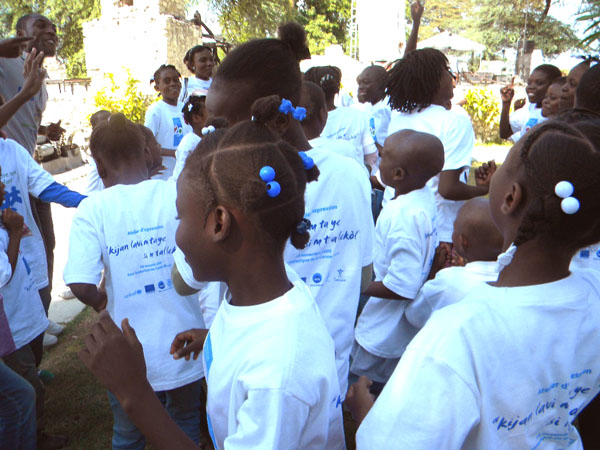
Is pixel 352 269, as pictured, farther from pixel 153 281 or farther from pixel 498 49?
pixel 498 49

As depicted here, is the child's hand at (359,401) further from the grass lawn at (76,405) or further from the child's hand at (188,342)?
the grass lawn at (76,405)

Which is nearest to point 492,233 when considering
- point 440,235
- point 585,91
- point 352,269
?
point 352,269

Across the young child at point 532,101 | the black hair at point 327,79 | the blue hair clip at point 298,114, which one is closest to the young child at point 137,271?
the blue hair clip at point 298,114

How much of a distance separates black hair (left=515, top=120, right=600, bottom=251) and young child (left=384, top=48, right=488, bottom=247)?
188cm

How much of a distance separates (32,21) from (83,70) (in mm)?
37535

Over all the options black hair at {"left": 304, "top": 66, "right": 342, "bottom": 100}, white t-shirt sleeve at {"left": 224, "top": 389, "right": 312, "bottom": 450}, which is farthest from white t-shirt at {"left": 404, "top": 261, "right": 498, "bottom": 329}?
black hair at {"left": 304, "top": 66, "right": 342, "bottom": 100}

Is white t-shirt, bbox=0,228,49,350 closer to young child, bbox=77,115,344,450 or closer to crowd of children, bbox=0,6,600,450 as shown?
crowd of children, bbox=0,6,600,450

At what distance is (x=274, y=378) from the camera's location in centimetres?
107

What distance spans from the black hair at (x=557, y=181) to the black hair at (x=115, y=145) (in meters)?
1.76

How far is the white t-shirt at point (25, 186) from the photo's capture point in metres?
2.94

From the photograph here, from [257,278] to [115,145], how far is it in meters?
1.40

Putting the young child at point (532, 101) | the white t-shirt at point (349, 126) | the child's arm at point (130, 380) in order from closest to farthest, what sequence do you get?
the child's arm at point (130, 380) → the white t-shirt at point (349, 126) → the young child at point (532, 101)

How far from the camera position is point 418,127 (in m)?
3.33

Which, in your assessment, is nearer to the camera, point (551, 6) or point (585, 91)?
point (585, 91)
